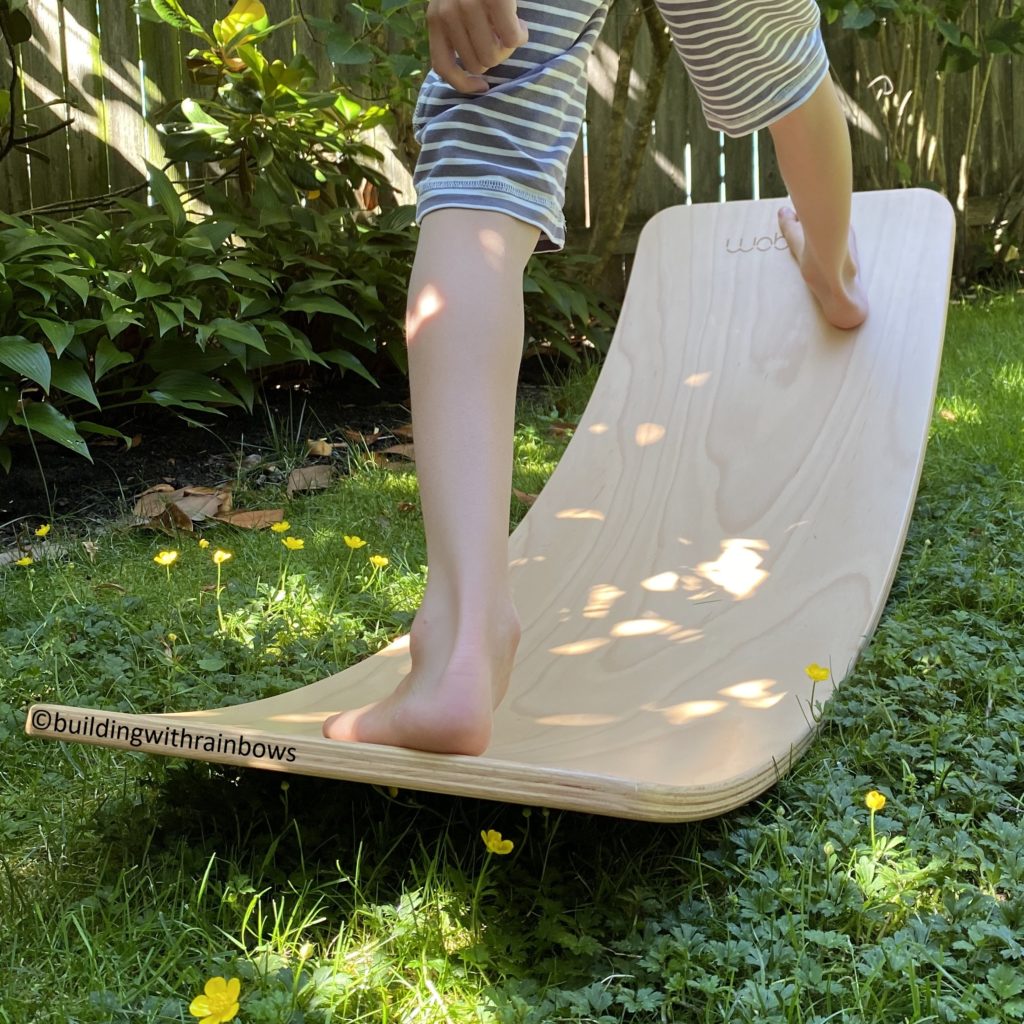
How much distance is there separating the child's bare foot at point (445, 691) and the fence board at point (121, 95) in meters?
3.11

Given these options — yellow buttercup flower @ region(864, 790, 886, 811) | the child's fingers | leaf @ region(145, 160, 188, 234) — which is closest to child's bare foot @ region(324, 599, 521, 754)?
yellow buttercup flower @ region(864, 790, 886, 811)

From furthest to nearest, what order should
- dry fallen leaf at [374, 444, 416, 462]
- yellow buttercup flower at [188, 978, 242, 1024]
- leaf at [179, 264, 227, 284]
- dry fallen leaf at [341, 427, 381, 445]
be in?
1. dry fallen leaf at [341, 427, 381, 445]
2. dry fallen leaf at [374, 444, 416, 462]
3. leaf at [179, 264, 227, 284]
4. yellow buttercup flower at [188, 978, 242, 1024]

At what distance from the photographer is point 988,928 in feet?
3.17

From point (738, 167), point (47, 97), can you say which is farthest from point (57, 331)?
point (738, 167)

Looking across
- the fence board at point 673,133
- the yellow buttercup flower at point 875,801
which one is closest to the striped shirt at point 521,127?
the yellow buttercup flower at point 875,801

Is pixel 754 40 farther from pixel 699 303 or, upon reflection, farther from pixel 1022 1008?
pixel 1022 1008

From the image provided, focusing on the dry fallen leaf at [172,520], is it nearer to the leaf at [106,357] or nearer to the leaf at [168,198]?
the leaf at [106,357]

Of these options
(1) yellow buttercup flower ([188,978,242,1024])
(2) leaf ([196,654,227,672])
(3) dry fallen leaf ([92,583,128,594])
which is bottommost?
(3) dry fallen leaf ([92,583,128,594])

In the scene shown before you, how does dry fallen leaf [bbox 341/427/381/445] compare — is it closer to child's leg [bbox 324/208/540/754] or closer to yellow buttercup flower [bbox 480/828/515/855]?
child's leg [bbox 324/208/540/754]

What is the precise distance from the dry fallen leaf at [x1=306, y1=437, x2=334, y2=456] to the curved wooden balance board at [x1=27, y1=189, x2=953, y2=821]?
0.93 meters

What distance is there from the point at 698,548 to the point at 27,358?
1.54 m

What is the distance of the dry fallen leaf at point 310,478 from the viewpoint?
2.72 m

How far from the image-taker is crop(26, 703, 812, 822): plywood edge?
0.95 m

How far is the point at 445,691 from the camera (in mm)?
1036
